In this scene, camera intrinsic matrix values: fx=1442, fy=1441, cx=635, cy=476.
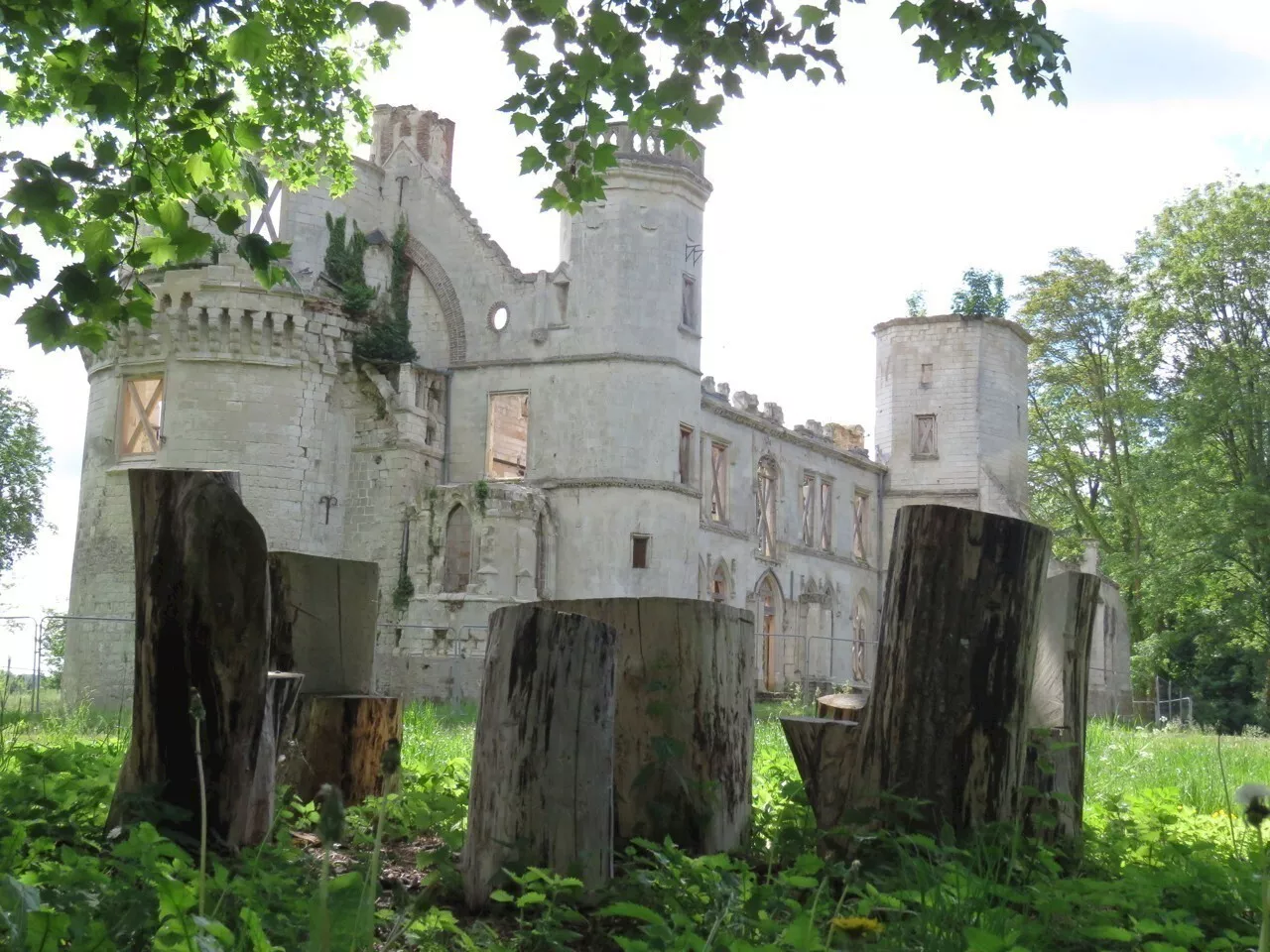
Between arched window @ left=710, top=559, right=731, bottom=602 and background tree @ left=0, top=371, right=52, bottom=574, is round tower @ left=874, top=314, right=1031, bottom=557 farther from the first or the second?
background tree @ left=0, top=371, right=52, bottom=574

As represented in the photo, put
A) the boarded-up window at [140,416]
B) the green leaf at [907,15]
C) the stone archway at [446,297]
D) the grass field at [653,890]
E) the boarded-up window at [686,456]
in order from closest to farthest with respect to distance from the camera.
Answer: the grass field at [653,890], the green leaf at [907,15], the boarded-up window at [140,416], the stone archway at [446,297], the boarded-up window at [686,456]

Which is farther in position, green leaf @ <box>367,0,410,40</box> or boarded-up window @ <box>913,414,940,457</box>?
→ boarded-up window @ <box>913,414,940,457</box>

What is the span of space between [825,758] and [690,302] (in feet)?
81.5

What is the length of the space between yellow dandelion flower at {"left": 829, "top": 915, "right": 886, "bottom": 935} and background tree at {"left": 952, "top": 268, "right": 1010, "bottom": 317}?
3845 centimetres

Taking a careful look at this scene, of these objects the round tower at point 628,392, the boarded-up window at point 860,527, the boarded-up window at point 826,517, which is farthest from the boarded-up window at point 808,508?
the round tower at point 628,392

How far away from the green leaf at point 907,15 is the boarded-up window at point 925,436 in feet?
109

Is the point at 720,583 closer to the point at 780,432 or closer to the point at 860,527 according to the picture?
the point at 780,432

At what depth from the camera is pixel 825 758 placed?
5918mm

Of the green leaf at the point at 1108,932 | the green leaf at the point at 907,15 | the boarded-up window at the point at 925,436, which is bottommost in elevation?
the green leaf at the point at 1108,932

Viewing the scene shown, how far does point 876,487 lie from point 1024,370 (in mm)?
5523

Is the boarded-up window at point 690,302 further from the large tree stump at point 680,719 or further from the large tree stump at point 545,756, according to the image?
the large tree stump at point 545,756

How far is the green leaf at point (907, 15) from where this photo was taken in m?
8.14

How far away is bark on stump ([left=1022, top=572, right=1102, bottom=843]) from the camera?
6.17 m

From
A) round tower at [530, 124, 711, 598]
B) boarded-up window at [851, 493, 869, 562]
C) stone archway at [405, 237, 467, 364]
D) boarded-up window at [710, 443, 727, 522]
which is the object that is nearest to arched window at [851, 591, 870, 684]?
boarded-up window at [851, 493, 869, 562]
